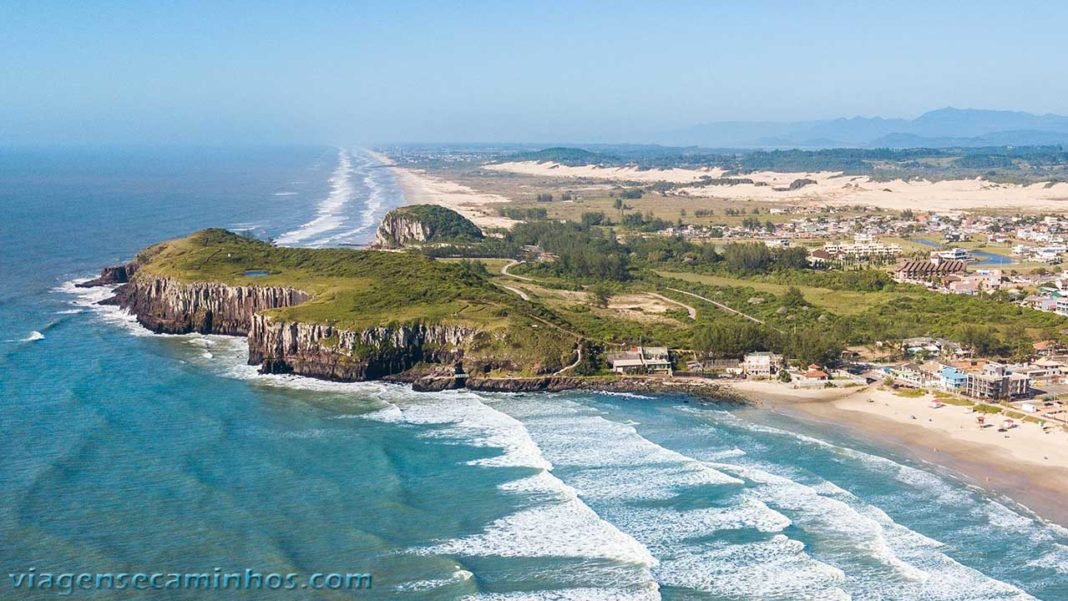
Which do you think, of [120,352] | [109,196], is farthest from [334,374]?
[109,196]

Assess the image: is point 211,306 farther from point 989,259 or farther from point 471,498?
point 989,259

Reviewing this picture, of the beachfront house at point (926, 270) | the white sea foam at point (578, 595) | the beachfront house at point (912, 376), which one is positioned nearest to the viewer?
the white sea foam at point (578, 595)

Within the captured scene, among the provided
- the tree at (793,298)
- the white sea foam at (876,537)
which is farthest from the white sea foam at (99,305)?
the tree at (793,298)

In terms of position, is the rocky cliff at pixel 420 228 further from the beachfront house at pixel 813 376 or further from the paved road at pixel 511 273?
the beachfront house at pixel 813 376

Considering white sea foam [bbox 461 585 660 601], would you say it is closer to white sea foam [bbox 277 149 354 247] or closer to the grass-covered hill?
the grass-covered hill

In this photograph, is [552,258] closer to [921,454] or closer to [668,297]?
[668,297]

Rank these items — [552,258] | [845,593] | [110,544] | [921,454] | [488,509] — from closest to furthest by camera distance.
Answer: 1. [845,593]
2. [110,544]
3. [488,509]
4. [921,454]
5. [552,258]
